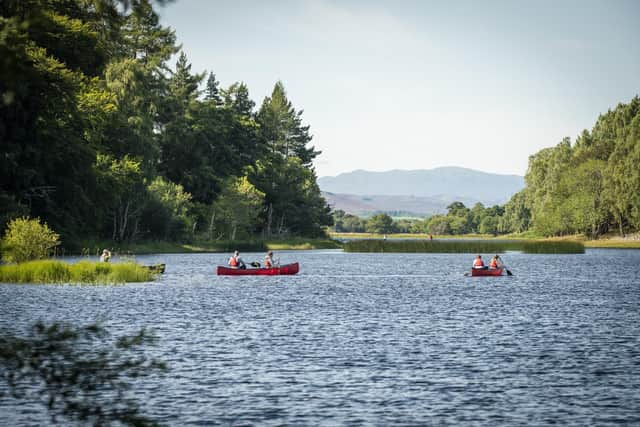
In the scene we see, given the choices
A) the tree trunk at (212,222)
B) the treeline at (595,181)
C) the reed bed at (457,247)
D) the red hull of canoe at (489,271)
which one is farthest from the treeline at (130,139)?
the treeline at (595,181)

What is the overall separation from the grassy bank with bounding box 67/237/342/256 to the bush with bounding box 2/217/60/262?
41.7ft

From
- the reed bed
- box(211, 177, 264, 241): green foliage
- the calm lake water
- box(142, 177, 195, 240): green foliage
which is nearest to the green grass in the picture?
the calm lake water

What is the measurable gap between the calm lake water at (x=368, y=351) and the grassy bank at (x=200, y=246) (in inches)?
1113

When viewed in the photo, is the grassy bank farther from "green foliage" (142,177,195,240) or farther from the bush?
the bush

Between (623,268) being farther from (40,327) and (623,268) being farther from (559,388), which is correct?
(40,327)

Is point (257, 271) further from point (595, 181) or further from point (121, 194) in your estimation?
point (595, 181)

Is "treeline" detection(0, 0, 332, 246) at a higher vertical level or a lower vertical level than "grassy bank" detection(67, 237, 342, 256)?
higher

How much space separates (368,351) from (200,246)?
86.0 metres

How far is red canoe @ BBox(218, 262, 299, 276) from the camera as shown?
62.8m

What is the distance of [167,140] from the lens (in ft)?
368

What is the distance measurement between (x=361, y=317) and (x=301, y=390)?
1687cm

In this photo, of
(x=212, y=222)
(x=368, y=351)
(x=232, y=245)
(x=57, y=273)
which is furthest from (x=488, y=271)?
(x=212, y=222)

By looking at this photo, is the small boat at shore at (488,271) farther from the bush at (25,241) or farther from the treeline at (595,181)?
the treeline at (595,181)

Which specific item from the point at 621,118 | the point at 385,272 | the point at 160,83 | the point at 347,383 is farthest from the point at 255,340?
the point at 621,118
